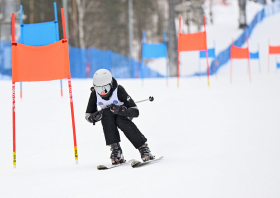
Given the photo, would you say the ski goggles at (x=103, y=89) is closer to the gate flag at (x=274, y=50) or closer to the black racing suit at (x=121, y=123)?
the black racing suit at (x=121, y=123)

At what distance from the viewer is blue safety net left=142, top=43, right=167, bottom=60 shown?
1315 cm

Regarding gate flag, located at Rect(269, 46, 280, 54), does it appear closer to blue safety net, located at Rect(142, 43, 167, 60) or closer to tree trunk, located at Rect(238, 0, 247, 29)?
blue safety net, located at Rect(142, 43, 167, 60)

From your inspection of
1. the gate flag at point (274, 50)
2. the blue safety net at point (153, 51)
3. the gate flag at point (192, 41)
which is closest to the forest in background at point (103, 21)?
A: the gate flag at point (274, 50)

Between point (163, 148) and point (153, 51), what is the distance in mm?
8216

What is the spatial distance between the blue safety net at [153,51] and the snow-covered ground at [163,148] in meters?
2.89

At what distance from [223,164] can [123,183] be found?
1044 mm

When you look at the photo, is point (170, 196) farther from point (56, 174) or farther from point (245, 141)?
point (245, 141)

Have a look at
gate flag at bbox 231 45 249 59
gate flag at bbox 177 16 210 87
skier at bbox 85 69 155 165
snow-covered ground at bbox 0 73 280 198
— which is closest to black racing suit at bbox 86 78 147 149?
skier at bbox 85 69 155 165

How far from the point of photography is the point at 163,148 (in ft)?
17.6

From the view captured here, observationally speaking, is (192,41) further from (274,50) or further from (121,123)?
(274,50)

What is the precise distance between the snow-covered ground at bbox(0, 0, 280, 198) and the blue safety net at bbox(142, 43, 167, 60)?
289cm

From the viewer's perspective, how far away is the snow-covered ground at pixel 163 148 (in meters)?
3.28

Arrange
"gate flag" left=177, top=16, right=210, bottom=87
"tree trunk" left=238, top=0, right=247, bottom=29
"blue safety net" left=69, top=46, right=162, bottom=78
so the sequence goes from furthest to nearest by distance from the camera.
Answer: "tree trunk" left=238, top=0, right=247, bottom=29
"blue safety net" left=69, top=46, right=162, bottom=78
"gate flag" left=177, top=16, right=210, bottom=87

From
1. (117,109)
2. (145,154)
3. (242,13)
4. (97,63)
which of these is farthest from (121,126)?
(242,13)
